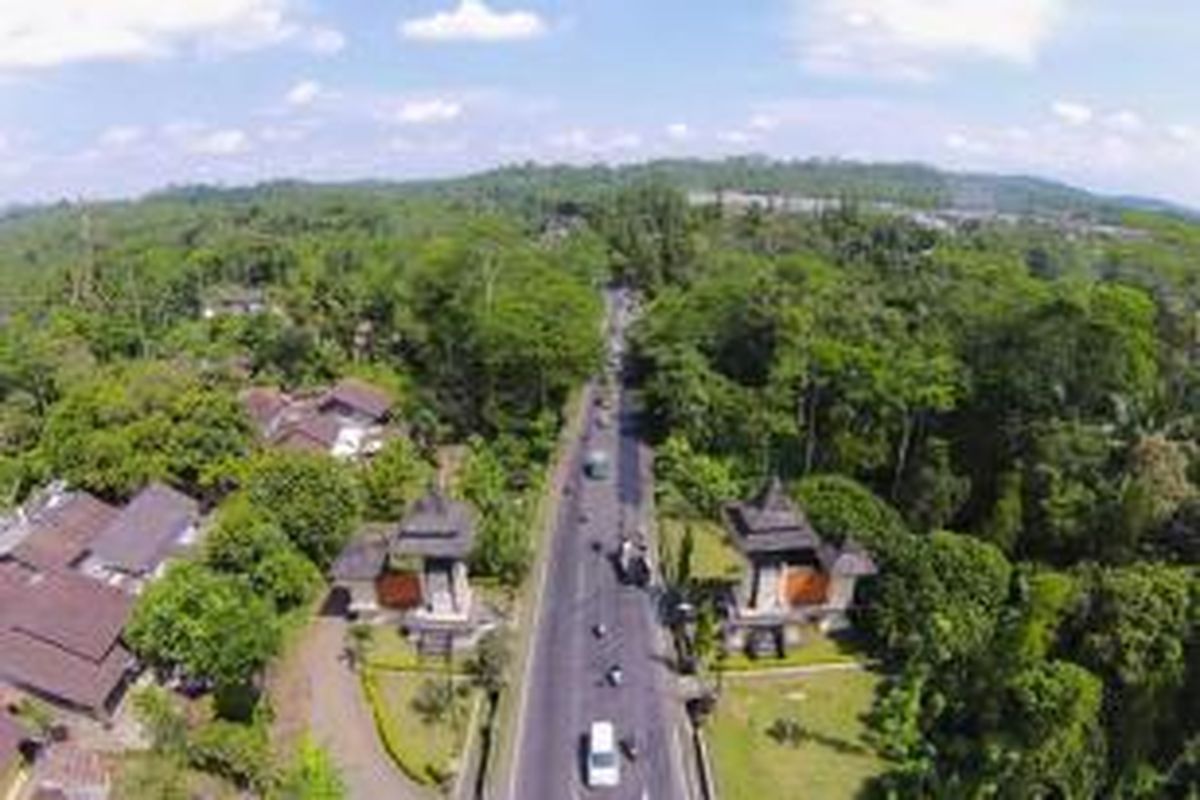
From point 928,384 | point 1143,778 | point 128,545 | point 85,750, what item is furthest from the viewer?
point 928,384

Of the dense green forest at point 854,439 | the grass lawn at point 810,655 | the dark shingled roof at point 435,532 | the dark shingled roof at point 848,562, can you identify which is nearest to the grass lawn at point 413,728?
the dark shingled roof at point 435,532

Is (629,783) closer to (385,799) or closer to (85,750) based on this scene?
(385,799)

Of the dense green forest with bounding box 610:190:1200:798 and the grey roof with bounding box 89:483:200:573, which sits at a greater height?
the dense green forest with bounding box 610:190:1200:798

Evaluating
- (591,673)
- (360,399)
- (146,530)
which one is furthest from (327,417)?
(591,673)

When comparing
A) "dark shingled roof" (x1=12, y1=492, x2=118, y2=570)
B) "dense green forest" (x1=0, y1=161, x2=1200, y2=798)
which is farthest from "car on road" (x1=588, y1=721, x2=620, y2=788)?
"dark shingled roof" (x1=12, y1=492, x2=118, y2=570)

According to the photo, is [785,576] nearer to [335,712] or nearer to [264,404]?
[335,712]

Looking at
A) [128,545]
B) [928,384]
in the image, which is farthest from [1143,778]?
[128,545]

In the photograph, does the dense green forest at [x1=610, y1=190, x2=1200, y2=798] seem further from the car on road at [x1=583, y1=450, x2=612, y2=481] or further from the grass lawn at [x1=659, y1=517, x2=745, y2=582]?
the car on road at [x1=583, y1=450, x2=612, y2=481]
